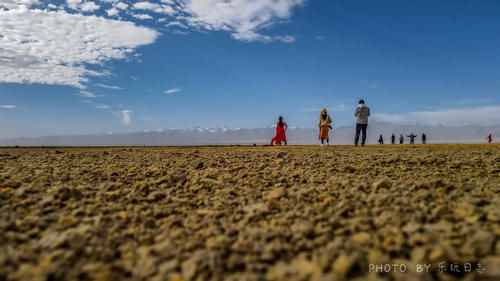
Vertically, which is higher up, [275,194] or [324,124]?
[324,124]

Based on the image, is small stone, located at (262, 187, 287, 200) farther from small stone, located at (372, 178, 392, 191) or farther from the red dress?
the red dress

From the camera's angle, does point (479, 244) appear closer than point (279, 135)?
Yes

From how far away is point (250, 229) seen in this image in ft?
9.80

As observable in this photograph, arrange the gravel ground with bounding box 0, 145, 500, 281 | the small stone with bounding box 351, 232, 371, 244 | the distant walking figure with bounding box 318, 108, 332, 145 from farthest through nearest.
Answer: the distant walking figure with bounding box 318, 108, 332, 145
the small stone with bounding box 351, 232, 371, 244
the gravel ground with bounding box 0, 145, 500, 281

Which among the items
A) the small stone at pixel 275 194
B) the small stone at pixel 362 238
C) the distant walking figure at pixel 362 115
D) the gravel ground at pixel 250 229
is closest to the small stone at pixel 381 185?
the gravel ground at pixel 250 229

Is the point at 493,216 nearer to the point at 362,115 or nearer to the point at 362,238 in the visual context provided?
the point at 362,238

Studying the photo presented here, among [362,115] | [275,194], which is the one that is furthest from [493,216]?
[362,115]

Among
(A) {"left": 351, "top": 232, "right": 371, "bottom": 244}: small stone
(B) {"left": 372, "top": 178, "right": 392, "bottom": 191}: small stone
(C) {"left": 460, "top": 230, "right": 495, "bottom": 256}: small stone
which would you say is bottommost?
(A) {"left": 351, "top": 232, "right": 371, "bottom": 244}: small stone

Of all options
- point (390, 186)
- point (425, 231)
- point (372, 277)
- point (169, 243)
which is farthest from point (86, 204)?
point (390, 186)

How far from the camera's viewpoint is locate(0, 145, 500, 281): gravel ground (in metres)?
2.27

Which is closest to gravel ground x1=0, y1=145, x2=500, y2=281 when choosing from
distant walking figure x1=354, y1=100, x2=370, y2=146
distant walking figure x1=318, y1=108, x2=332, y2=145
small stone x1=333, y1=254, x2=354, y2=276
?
small stone x1=333, y1=254, x2=354, y2=276

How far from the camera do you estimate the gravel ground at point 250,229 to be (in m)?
2.27

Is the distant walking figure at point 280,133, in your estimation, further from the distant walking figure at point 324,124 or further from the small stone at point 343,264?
the small stone at point 343,264

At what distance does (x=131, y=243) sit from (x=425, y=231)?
270 centimetres
